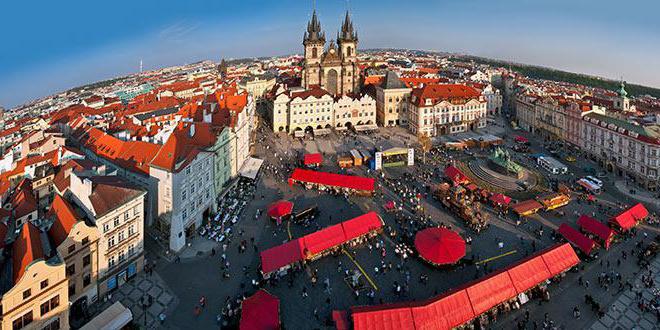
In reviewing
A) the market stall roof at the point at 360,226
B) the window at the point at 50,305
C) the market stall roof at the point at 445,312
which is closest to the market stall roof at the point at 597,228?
the market stall roof at the point at 445,312

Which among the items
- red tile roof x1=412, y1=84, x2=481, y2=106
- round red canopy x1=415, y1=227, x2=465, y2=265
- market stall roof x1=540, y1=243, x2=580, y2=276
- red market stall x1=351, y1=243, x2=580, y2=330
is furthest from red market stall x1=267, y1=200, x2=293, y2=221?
red tile roof x1=412, y1=84, x2=481, y2=106

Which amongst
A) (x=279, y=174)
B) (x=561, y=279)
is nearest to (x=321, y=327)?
(x=561, y=279)

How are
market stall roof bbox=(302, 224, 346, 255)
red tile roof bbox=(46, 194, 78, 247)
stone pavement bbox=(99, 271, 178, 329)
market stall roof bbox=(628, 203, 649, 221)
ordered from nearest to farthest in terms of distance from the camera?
red tile roof bbox=(46, 194, 78, 247) < stone pavement bbox=(99, 271, 178, 329) < market stall roof bbox=(302, 224, 346, 255) < market stall roof bbox=(628, 203, 649, 221)

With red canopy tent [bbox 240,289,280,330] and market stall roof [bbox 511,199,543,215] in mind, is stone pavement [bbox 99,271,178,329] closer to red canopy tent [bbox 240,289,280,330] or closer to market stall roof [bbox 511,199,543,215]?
red canopy tent [bbox 240,289,280,330]

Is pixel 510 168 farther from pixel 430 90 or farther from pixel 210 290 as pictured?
pixel 210 290

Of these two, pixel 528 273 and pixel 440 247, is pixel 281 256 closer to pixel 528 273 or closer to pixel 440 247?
pixel 440 247
